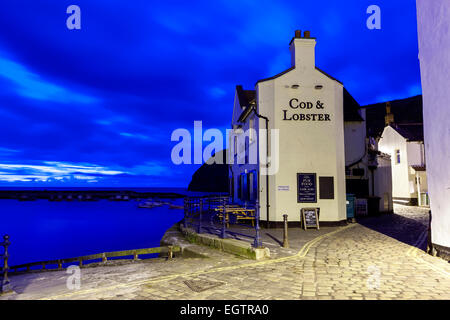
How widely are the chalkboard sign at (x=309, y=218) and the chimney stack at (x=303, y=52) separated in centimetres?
688

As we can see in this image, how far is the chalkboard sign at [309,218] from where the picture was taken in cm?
1304

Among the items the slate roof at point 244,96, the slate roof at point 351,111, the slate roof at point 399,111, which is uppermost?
the slate roof at point 399,111

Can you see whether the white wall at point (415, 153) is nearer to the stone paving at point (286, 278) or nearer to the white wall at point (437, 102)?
the stone paving at point (286, 278)

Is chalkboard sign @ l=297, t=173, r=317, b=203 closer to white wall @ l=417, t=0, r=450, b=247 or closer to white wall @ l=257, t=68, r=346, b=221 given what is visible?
white wall @ l=257, t=68, r=346, b=221

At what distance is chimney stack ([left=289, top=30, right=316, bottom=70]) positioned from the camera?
14.1m

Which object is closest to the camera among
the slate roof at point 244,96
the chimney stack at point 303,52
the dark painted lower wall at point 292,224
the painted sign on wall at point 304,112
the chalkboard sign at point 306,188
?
the dark painted lower wall at point 292,224

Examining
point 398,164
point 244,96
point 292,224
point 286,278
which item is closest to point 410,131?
point 398,164

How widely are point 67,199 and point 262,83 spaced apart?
127 m

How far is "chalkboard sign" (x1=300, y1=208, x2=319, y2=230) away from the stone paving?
3.86 meters

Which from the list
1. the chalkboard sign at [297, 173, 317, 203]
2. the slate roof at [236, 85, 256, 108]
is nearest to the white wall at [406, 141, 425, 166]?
the slate roof at [236, 85, 256, 108]

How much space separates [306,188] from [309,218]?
1.38 meters

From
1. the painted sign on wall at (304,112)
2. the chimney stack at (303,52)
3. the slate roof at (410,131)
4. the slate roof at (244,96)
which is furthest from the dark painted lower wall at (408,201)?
the chimney stack at (303,52)

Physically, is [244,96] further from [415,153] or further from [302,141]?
[415,153]
